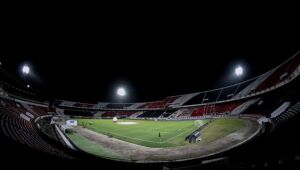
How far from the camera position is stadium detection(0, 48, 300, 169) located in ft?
16.5

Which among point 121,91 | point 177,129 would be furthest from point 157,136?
point 121,91

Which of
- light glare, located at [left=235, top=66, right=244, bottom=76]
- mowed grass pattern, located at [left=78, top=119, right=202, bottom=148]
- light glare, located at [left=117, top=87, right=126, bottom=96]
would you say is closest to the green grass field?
mowed grass pattern, located at [left=78, top=119, right=202, bottom=148]

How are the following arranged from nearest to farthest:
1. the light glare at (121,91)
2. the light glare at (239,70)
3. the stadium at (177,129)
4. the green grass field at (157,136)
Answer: the stadium at (177,129), the green grass field at (157,136), the light glare at (239,70), the light glare at (121,91)

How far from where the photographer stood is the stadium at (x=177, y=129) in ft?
16.5

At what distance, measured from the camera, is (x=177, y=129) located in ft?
64.0

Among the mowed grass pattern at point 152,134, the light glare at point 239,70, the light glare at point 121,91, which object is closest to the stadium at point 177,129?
the mowed grass pattern at point 152,134

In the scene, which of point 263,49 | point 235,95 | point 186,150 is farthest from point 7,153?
point 235,95

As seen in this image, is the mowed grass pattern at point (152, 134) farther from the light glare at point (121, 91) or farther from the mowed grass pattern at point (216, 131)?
the light glare at point (121, 91)

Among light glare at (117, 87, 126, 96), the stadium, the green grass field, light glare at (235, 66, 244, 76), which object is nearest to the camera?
the stadium

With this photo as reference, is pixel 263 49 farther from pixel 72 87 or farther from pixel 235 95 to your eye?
pixel 72 87

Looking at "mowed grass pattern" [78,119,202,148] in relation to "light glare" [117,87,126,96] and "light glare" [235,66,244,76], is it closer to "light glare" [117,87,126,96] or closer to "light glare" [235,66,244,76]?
"light glare" [235,66,244,76]

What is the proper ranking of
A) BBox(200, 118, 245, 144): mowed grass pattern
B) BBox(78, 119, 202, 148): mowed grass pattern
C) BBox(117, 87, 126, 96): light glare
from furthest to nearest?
BBox(117, 87, 126, 96): light glare → BBox(78, 119, 202, 148): mowed grass pattern → BBox(200, 118, 245, 144): mowed grass pattern

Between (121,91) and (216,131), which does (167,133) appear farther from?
(121,91)

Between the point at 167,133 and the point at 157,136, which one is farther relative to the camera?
the point at 167,133
